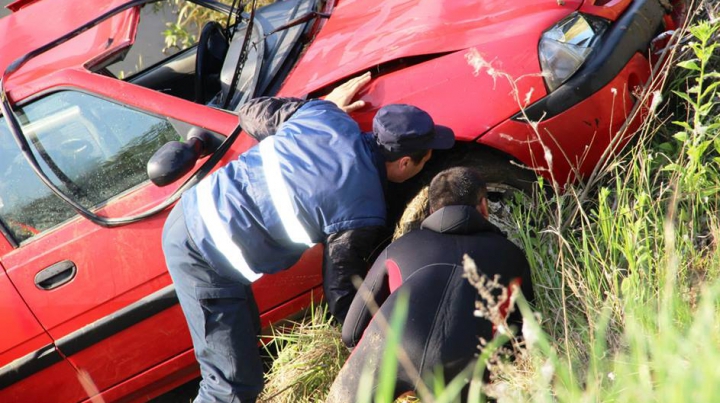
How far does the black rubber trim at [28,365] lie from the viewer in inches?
134

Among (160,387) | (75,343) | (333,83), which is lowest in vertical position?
(160,387)

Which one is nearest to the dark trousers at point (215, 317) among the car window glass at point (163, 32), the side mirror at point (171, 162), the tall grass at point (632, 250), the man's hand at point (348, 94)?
the side mirror at point (171, 162)

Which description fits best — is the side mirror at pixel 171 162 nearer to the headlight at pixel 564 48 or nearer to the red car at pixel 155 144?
the red car at pixel 155 144

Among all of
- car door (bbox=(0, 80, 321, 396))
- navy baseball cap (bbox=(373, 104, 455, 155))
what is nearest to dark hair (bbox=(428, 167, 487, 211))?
navy baseball cap (bbox=(373, 104, 455, 155))

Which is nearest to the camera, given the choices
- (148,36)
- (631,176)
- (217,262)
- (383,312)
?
(383,312)

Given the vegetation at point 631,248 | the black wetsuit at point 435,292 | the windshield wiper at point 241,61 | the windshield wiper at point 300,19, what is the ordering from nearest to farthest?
the vegetation at point 631,248 → the black wetsuit at point 435,292 → the windshield wiper at point 241,61 → the windshield wiper at point 300,19

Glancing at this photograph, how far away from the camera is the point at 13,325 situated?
11.1 ft

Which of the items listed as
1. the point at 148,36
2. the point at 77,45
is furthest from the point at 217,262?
the point at 148,36

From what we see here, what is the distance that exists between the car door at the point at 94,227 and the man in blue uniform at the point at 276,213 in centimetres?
22

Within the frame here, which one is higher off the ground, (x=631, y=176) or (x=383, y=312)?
(x=383, y=312)

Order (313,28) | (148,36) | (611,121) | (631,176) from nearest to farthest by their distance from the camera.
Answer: (611,121) < (631,176) < (313,28) < (148,36)

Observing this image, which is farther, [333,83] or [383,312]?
[333,83]

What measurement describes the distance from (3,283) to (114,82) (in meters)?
0.95

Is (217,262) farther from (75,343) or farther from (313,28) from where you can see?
(313,28)
